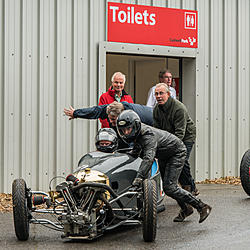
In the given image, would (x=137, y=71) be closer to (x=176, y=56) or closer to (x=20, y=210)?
(x=176, y=56)

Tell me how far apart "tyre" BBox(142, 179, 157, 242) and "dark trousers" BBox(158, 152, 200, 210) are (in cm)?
99

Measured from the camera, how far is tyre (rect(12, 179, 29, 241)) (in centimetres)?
681

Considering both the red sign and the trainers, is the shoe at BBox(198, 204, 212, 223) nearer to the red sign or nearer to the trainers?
the trainers

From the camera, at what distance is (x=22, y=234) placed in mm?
6980

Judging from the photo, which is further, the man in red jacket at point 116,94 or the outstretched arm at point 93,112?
the man in red jacket at point 116,94

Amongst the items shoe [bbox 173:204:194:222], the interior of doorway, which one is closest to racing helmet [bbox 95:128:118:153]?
shoe [bbox 173:204:194:222]

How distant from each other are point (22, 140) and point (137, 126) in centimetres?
359

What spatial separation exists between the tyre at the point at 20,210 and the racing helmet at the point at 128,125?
1.33m

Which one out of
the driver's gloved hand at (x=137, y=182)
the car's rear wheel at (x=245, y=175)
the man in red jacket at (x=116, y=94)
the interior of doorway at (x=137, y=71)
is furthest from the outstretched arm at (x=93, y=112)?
the interior of doorway at (x=137, y=71)

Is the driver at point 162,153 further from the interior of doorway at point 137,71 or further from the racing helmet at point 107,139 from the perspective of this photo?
the interior of doorway at point 137,71

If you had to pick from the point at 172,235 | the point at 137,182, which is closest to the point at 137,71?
the point at 172,235

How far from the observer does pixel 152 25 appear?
11.4m

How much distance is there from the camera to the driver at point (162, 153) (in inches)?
288

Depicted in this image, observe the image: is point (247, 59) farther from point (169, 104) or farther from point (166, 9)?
point (169, 104)
